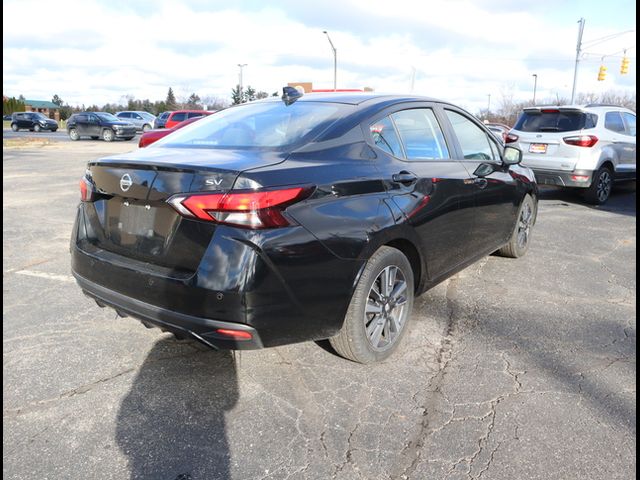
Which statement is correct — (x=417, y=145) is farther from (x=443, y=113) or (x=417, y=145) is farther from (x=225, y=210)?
(x=225, y=210)

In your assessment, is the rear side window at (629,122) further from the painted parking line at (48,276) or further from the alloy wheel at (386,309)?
the painted parking line at (48,276)

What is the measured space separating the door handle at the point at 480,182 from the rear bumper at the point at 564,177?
17.0 ft

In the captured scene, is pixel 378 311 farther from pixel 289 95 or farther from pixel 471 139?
pixel 471 139

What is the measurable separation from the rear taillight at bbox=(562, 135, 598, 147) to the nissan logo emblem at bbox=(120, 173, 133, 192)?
8.42 meters

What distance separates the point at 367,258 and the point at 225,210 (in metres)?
0.91

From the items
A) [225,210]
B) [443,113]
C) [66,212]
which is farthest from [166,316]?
[66,212]

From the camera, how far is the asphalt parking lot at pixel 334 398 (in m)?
2.32

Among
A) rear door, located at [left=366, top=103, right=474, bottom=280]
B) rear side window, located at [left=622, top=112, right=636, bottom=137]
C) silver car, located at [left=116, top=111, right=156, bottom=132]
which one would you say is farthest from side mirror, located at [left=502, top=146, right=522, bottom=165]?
silver car, located at [left=116, top=111, right=156, bottom=132]

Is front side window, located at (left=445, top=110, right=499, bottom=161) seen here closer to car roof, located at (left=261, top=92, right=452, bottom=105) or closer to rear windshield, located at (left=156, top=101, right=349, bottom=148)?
car roof, located at (left=261, top=92, right=452, bottom=105)

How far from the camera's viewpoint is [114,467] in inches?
89.4

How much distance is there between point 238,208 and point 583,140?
8340mm

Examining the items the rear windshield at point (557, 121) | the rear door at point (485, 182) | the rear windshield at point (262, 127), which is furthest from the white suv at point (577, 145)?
the rear windshield at point (262, 127)

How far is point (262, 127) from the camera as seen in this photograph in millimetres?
3256

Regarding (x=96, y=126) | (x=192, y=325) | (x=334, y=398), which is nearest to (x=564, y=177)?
(x=334, y=398)
